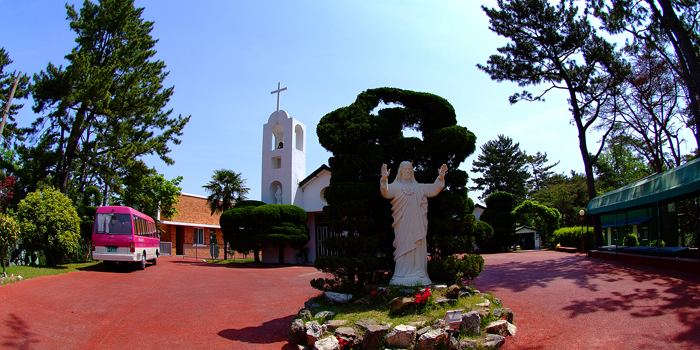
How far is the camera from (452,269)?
8.21 metres

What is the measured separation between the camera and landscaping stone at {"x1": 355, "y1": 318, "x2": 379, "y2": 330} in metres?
6.38

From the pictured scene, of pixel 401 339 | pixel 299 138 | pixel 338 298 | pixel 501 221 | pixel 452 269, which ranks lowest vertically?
pixel 401 339

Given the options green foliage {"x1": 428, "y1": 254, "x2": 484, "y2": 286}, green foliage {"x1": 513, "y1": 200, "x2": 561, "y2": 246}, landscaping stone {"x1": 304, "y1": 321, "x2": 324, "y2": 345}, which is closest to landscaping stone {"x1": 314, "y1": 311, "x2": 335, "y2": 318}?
landscaping stone {"x1": 304, "y1": 321, "x2": 324, "y2": 345}

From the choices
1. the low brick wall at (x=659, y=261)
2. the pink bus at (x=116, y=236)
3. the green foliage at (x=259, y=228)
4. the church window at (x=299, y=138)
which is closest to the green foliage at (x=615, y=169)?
the low brick wall at (x=659, y=261)

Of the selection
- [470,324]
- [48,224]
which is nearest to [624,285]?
[470,324]

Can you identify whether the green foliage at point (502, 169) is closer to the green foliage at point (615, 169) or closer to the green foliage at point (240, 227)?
the green foliage at point (615, 169)

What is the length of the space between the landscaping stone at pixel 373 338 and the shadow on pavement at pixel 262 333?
1682 mm

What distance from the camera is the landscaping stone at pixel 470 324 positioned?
628 cm

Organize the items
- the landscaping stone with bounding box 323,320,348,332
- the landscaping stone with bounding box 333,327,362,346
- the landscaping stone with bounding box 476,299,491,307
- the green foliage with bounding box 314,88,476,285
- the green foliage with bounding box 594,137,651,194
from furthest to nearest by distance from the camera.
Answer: the green foliage with bounding box 594,137,651,194, the green foliage with bounding box 314,88,476,285, the landscaping stone with bounding box 476,299,491,307, the landscaping stone with bounding box 323,320,348,332, the landscaping stone with bounding box 333,327,362,346

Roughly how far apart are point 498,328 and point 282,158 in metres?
19.2

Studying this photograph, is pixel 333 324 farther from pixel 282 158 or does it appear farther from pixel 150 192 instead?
pixel 150 192

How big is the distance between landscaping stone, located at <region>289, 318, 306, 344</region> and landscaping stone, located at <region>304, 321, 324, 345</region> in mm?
87

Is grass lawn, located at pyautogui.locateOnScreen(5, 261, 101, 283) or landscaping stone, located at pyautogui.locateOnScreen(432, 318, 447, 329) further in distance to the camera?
grass lawn, located at pyautogui.locateOnScreen(5, 261, 101, 283)

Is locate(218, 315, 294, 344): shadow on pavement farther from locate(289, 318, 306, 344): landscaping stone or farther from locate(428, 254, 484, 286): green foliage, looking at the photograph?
locate(428, 254, 484, 286): green foliage
